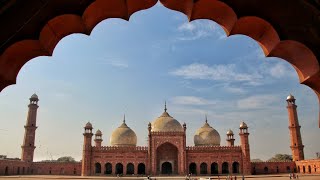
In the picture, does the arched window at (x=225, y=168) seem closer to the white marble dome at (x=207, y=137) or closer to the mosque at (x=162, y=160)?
the mosque at (x=162, y=160)

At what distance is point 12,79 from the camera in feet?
12.0

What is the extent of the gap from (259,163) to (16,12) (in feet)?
136

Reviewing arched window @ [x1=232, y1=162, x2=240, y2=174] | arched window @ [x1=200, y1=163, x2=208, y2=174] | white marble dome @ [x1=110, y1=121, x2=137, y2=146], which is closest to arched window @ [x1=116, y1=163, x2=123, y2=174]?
white marble dome @ [x1=110, y1=121, x2=137, y2=146]

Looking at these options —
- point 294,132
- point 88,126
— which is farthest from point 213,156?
point 88,126

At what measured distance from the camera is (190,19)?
12.7ft

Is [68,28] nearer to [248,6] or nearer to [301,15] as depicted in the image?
[248,6]

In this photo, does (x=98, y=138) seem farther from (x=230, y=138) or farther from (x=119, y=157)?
(x=230, y=138)

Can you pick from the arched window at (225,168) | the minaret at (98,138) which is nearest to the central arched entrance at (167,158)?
the arched window at (225,168)

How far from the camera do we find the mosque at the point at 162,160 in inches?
1469

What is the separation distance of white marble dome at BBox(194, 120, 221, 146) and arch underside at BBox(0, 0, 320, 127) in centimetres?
4042

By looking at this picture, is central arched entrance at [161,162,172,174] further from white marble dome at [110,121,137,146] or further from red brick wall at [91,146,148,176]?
white marble dome at [110,121,137,146]

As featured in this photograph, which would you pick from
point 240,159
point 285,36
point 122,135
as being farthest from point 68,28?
point 122,135

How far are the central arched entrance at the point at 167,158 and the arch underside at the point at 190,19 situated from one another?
35.5m

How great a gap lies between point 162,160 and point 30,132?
19055mm
